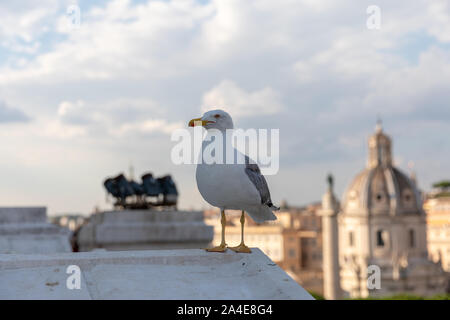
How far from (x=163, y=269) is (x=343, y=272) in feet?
222

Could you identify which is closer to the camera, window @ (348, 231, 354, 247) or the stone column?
the stone column

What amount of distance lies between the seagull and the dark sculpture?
37.7ft

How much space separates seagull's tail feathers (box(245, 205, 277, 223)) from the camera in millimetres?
5910

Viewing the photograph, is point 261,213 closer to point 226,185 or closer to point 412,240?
point 226,185

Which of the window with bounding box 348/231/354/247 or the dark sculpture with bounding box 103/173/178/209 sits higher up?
the dark sculpture with bounding box 103/173/178/209

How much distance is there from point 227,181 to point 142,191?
11967 millimetres

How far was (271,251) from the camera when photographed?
3684 inches

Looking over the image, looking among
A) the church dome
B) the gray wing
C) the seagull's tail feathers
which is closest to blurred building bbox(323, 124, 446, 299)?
the church dome

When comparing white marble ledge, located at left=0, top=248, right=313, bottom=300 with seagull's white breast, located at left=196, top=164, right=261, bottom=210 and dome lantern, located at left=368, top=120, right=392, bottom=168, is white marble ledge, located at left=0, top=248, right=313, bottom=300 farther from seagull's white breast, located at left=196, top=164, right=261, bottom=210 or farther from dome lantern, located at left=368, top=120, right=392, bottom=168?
dome lantern, located at left=368, top=120, right=392, bottom=168

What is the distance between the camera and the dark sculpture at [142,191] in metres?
17.1

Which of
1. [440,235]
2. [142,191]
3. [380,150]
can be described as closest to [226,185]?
[142,191]

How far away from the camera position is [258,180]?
5.68m

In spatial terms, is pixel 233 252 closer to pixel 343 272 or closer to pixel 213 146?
pixel 213 146

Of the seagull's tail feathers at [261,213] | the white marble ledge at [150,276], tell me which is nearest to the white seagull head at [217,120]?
the seagull's tail feathers at [261,213]
